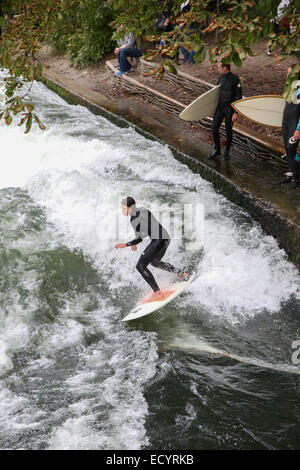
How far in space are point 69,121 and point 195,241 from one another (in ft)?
22.8

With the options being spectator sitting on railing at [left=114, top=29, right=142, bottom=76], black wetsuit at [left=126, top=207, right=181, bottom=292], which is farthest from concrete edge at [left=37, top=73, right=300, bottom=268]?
spectator sitting on railing at [left=114, top=29, right=142, bottom=76]

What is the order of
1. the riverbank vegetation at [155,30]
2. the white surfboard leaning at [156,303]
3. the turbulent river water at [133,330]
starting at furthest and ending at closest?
the white surfboard leaning at [156,303] → the riverbank vegetation at [155,30] → the turbulent river water at [133,330]

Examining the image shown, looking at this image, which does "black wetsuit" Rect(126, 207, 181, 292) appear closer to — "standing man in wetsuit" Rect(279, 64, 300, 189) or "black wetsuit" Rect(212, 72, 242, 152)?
"standing man in wetsuit" Rect(279, 64, 300, 189)

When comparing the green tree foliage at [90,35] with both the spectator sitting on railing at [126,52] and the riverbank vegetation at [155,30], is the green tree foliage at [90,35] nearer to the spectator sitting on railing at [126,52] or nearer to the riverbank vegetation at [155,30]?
the spectator sitting on railing at [126,52]

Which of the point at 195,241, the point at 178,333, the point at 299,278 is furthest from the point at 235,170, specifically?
the point at 178,333

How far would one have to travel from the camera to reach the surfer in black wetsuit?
5844 millimetres

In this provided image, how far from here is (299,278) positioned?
6184mm

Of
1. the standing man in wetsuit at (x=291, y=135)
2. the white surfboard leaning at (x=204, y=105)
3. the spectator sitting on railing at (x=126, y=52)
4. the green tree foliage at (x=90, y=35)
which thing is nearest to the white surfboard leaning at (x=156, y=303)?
the standing man in wetsuit at (x=291, y=135)

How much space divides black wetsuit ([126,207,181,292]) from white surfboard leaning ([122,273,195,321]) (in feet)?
0.72

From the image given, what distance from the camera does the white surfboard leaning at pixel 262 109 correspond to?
7.57 m

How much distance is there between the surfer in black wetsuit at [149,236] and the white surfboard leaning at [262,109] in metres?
3.01
